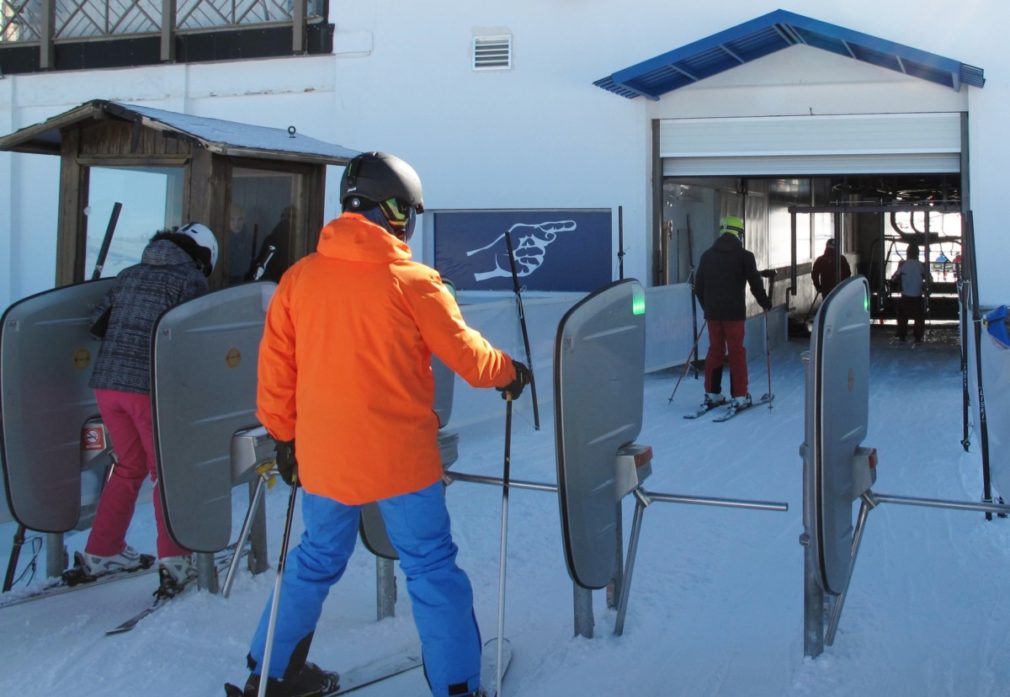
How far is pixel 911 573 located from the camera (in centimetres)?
540

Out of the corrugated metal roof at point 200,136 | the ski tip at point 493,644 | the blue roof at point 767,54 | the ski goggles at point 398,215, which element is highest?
the blue roof at point 767,54

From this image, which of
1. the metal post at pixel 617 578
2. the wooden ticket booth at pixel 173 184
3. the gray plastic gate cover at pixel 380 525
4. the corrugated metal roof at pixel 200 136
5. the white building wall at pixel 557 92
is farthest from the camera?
the white building wall at pixel 557 92

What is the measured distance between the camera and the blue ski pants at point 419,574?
3.64m

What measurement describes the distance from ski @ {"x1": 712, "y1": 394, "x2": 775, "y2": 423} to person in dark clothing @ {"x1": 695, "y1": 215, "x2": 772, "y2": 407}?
7cm

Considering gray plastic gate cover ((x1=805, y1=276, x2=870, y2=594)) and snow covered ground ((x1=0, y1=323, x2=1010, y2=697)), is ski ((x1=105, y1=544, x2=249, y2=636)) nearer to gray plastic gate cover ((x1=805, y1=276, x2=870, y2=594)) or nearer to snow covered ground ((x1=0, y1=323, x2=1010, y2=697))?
snow covered ground ((x1=0, y1=323, x2=1010, y2=697))

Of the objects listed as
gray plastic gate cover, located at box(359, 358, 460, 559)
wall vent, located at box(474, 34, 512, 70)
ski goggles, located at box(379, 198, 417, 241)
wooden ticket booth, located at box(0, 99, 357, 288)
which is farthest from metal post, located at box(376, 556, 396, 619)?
wall vent, located at box(474, 34, 512, 70)

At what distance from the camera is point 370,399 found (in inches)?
139

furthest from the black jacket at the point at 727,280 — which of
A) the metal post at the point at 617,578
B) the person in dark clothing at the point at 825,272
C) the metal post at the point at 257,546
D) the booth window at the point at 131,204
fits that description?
the person in dark clothing at the point at 825,272

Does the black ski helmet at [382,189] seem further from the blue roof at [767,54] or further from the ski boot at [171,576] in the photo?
the blue roof at [767,54]

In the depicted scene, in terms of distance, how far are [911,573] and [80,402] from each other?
4.03m

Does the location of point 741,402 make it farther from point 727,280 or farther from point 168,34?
point 168,34

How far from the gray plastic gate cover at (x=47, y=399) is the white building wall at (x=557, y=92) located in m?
8.75

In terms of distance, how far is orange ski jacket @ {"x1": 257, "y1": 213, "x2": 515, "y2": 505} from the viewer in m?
3.53

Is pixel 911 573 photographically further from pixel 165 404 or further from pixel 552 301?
pixel 552 301
